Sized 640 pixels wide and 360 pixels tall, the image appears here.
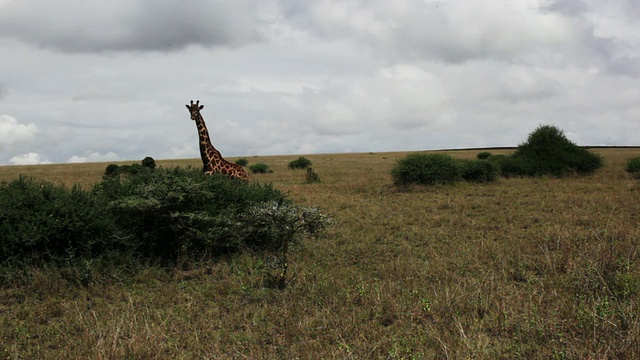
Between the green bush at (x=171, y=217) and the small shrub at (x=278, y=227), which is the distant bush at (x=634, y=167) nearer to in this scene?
the small shrub at (x=278, y=227)

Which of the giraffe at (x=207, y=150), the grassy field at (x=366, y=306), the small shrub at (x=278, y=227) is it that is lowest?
the grassy field at (x=366, y=306)

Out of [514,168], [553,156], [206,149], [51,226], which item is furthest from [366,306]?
[553,156]

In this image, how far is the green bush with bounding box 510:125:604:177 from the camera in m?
25.3

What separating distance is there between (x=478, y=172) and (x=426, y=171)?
345cm

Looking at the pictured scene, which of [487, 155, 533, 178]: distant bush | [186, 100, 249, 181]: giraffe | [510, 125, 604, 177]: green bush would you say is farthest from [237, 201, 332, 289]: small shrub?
[510, 125, 604, 177]: green bush

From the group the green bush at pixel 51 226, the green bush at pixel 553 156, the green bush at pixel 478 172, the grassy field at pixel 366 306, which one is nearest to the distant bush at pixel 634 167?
the green bush at pixel 553 156

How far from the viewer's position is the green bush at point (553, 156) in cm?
2527

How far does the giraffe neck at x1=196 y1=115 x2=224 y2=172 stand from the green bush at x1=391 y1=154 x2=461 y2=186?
1014 centimetres

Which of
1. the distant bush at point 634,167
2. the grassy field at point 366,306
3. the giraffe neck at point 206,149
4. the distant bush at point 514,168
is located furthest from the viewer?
the distant bush at point 514,168

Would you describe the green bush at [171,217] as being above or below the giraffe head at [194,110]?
below

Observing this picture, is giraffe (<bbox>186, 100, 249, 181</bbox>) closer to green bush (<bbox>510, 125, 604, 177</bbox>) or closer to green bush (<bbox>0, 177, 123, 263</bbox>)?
green bush (<bbox>0, 177, 123, 263</bbox>)

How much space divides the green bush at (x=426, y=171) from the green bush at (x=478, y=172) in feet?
2.54

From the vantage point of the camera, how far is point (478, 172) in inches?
886

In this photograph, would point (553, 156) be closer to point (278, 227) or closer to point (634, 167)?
point (634, 167)
